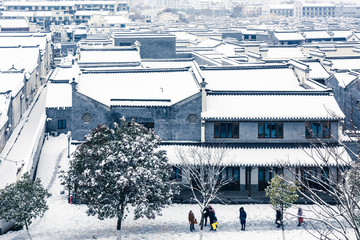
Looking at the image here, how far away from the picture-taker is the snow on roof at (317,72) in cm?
5278

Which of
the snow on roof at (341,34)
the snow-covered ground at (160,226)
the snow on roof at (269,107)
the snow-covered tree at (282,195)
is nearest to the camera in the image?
the snow-covered tree at (282,195)

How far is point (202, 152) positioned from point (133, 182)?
7.68m

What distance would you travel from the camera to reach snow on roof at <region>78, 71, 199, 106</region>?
111 ft

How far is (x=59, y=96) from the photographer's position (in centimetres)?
4878

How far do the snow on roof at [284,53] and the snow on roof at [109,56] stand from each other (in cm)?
2459

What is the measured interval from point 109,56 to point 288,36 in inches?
2314

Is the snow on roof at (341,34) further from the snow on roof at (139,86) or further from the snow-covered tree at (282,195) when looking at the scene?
the snow-covered tree at (282,195)

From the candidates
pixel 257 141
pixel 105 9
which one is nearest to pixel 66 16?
pixel 105 9

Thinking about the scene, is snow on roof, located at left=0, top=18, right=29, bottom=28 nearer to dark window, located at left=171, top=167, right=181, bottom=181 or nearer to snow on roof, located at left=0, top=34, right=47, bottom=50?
snow on roof, located at left=0, top=34, right=47, bottom=50

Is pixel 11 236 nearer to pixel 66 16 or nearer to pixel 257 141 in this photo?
pixel 257 141

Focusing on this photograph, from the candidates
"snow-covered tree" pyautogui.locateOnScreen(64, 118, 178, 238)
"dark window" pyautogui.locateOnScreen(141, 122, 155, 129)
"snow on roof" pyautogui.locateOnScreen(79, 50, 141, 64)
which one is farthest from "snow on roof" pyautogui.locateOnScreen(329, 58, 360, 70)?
"snow-covered tree" pyautogui.locateOnScreen(64, 118, 178, 238)

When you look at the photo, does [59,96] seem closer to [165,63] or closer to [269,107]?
[165,63]

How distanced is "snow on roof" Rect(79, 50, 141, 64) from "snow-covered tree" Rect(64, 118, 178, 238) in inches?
1062

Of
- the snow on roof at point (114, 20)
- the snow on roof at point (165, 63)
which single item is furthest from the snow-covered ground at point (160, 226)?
the snow on roof at point (114, 20)
